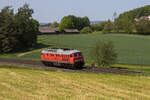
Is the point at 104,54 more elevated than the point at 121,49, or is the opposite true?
the point at 104,54

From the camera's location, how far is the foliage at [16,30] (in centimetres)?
7044

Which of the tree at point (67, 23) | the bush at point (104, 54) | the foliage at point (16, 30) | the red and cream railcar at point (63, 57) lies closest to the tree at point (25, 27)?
the foliage at point (16, 30)

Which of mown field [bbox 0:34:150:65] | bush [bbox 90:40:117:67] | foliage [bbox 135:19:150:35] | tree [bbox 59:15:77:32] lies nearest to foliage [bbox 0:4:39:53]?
mown field [bbox 0:34:150:65]

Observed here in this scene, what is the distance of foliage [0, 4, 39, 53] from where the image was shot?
70.4m

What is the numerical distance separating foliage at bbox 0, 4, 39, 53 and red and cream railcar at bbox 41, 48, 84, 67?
32325mm

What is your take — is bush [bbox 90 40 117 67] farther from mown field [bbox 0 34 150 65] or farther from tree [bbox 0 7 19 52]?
tree [bbox 0 7 19 52]

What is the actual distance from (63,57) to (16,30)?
4085cm

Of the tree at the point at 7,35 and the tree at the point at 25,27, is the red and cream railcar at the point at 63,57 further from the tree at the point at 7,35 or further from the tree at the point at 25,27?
the tree at the point at 25,27

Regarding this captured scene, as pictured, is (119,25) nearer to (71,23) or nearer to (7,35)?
(71,23)

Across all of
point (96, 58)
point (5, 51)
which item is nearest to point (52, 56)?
point (96, 58)

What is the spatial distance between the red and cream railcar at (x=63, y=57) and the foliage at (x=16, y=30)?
32325mm

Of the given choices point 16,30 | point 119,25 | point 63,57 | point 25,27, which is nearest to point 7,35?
point 16,30

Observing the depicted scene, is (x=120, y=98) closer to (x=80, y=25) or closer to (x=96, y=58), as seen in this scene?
(x=96, y=58)

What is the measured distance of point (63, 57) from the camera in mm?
37750
